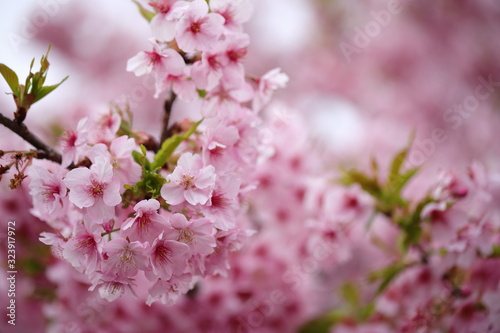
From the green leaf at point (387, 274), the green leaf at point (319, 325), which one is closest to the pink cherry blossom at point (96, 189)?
the green leaf at point (387, 274)

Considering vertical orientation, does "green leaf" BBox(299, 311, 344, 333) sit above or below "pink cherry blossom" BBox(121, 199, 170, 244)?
below

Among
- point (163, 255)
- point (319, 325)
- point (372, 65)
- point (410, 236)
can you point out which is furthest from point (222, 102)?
point (372, 65)

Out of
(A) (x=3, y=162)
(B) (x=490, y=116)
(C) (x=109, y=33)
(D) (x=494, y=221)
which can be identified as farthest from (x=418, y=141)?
(A) (x=3, y=162)

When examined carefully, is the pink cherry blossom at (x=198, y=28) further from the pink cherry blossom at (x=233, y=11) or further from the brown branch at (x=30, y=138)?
the brown branch at (x=30, y=138)

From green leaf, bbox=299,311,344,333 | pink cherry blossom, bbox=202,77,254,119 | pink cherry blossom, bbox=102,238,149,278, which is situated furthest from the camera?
green leaf, bbox=299,311,344,333

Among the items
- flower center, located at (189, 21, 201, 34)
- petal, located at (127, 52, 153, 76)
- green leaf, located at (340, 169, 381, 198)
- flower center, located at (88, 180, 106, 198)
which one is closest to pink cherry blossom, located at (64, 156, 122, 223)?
flower center, located at (88, 180, 106, 198)

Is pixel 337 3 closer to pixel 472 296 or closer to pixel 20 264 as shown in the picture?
pixel 472 296

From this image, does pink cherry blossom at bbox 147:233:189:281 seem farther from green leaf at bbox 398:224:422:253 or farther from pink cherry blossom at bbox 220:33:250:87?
green leaf at bbox 398:224:422:253
